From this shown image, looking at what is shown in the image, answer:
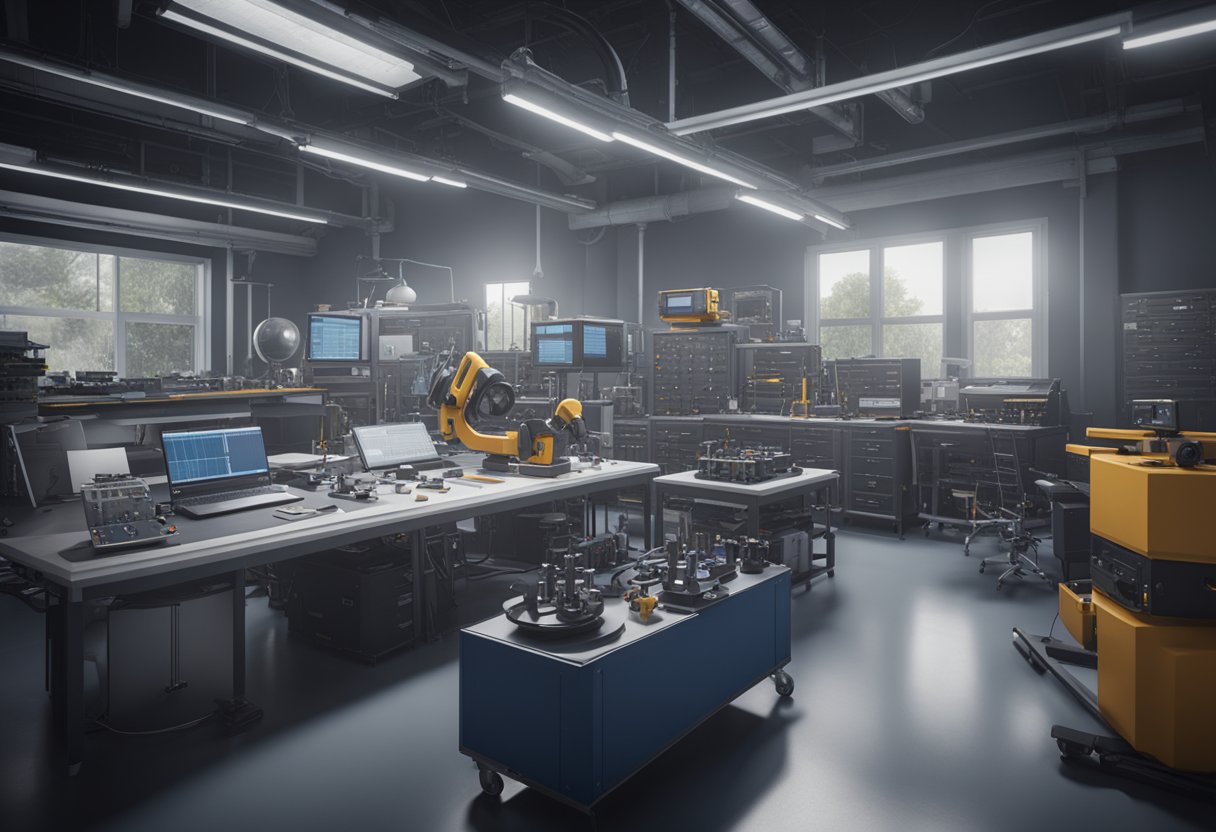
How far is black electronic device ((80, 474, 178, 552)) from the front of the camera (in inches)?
88.9

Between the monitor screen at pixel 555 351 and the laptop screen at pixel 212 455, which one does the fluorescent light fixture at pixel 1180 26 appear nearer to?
the monitor screen at pixel 555 351

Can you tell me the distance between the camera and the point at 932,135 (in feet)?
22.9

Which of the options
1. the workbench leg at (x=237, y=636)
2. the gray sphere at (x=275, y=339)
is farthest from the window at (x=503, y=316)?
the workbench leg at (x=237, y=636)

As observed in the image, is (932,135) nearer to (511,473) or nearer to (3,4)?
(511,473)

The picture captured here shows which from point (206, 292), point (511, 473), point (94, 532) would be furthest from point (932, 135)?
point (206, 292)

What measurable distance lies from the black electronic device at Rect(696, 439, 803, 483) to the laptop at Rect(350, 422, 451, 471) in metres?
1.58

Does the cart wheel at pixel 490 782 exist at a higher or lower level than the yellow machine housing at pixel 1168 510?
lower

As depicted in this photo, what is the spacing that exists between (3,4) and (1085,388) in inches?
357

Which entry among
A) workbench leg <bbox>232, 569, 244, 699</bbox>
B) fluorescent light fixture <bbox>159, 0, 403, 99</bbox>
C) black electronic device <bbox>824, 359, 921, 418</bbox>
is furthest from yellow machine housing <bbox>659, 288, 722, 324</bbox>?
workbench leg <bbox>232, 569, 244, 699</bbox>

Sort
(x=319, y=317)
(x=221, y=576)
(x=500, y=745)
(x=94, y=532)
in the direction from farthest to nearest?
(x=319, y=317)
(x=221, y=576)
(x=94, y=532)
(x=500, y=745)

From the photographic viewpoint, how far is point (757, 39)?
4.52 metres

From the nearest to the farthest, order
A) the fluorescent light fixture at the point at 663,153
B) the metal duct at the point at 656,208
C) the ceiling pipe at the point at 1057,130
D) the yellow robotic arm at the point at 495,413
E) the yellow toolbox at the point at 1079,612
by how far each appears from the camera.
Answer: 1. the yellow toolbox at the point at 1079,612
2. the yellow robotic arm at the point at 495,413
3. the fluorescent light fixture at the point at 663,153
4. the ceiling pipe at the point at 1057,130
5. the metal duct at the point at 656,208

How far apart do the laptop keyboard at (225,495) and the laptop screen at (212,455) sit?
0.22 feet

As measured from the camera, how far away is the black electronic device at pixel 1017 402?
17.9ft
